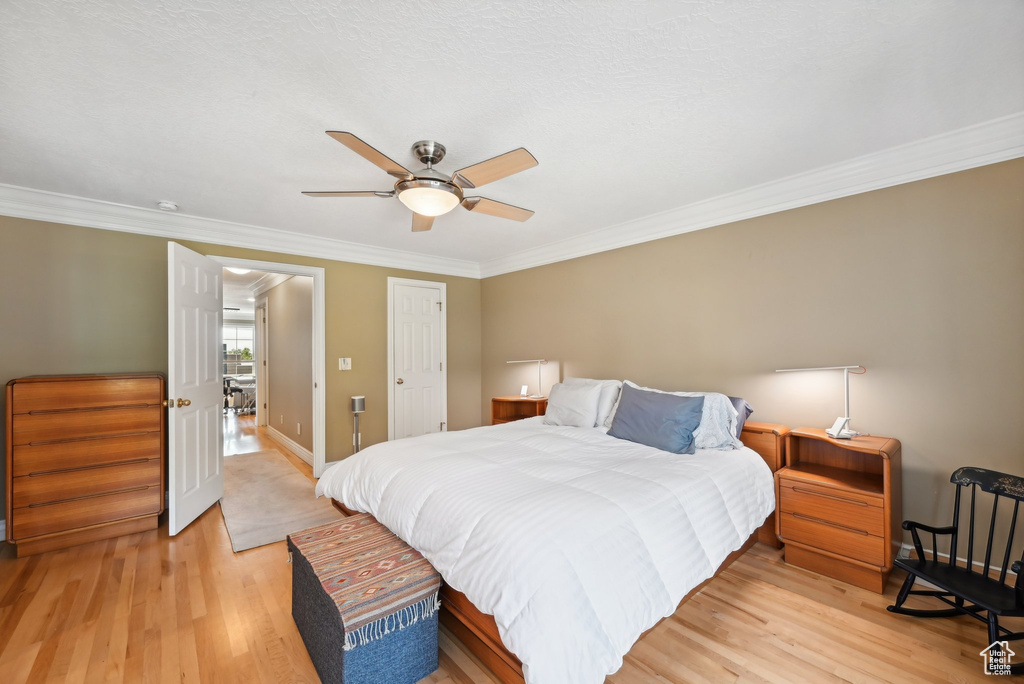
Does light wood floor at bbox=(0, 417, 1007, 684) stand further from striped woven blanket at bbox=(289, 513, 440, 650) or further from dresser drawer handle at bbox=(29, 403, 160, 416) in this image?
dresser drawer handle at bbox=(29, 403, 160, 416)

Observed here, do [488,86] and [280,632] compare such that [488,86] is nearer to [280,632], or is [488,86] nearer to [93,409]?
[280,632]

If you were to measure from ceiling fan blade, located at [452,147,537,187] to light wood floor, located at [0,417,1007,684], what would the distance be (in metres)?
2.25

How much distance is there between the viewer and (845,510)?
7.48 ft

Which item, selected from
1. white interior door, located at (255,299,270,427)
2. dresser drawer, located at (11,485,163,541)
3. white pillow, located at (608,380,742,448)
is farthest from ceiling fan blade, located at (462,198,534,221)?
white interior door, located at (255,299,270,427)

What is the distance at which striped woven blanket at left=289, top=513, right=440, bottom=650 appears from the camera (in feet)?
4.91

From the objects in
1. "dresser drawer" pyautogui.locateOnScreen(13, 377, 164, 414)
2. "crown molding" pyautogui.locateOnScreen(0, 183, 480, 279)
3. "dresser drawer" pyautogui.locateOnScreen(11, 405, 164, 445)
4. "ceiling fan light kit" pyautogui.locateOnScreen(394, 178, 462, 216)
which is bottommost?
"dresser drawer" pyautogui.locateOnScreen(11, 405, 164, 445)

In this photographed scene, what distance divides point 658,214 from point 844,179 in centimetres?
127

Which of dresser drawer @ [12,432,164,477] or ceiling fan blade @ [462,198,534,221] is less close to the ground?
ceiling fan blade @ [462,198,534,221]

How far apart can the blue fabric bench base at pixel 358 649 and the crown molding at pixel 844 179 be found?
10.9ft

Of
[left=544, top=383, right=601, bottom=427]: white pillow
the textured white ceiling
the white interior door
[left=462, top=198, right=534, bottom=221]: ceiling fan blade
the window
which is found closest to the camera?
the textured white ceiling

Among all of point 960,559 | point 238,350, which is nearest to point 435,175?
point 960,559

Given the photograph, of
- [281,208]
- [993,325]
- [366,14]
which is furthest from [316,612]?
[993,325]

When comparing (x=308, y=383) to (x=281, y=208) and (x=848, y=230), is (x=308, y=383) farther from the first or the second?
(x=848, y=230)

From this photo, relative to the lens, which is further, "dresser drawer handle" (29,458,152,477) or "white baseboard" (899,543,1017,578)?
"dresser drawer handle" (29,458,152,477)
